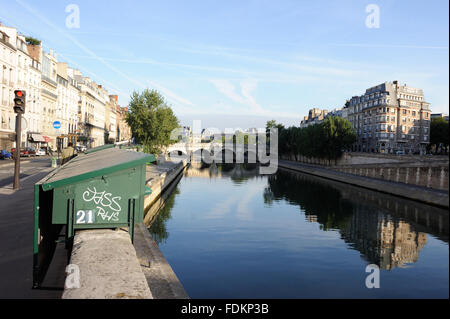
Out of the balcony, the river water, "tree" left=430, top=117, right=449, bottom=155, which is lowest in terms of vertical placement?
the river water

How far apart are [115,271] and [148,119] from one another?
47781 mm

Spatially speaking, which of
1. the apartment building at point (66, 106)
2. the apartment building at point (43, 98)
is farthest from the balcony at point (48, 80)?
the apartment building at point (66, 106)

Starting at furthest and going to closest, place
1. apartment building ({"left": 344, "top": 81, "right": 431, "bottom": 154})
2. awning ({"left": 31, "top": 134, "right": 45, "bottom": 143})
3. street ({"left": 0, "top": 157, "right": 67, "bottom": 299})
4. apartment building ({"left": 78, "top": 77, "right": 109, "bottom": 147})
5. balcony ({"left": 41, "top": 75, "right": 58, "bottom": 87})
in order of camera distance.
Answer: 1. apartment building ({"left": 78, "top": 77, "right": 109, "bottom": 147})
2. apartment building ({"left": 344, "top": 81, "right": 431, "bottom": 154})
3. balcony ({"left": 41, "top": 75, "right": 58, "bottom": 87})
4. awning ({"left": 31, "top": 134, "right": 45, "bottom": 143})
5. street ({"left": 0, "top": 157, "right": 67, "bottom": 299})

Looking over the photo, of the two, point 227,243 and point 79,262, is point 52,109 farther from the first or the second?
point 79,262

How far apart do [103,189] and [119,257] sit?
165cm

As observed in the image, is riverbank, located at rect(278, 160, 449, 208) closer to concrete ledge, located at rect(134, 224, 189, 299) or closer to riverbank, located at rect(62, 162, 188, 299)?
riverbank, located at rect(62, 162, 188, 299)

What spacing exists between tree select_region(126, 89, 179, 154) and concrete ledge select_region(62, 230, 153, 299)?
45.1m

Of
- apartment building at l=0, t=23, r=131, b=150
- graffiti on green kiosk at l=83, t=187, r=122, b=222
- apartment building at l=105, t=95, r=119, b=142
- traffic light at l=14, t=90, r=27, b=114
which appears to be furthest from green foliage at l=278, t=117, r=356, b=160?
apartment building at l=105, t=95, r=119, b=142

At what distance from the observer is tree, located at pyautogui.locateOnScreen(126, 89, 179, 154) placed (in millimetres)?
52562

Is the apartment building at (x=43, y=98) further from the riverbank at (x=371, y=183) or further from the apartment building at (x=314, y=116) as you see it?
the apartment building at (x=314, y=116)

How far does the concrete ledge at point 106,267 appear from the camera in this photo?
5.52 m
